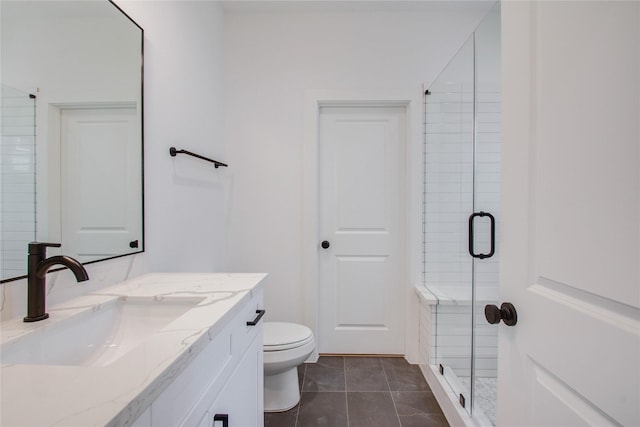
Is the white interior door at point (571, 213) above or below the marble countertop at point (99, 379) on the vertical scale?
above

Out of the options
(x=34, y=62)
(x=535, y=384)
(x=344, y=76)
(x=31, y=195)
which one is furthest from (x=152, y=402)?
(x=344, y=76)

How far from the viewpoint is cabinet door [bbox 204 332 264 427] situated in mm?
882

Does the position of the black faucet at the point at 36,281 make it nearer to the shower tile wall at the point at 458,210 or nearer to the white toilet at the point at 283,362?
the white toilet at the point at 283,362

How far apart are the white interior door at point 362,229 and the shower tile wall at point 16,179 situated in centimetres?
169

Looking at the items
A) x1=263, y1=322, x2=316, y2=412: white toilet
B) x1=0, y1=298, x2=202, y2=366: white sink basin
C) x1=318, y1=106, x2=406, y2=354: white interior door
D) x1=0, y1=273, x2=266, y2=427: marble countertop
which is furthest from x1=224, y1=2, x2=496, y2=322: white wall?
x1=0, y1=273, x2=266, y2=427: marble countertop

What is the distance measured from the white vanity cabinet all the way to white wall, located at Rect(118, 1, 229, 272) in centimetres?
62

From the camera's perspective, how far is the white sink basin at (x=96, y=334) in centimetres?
69

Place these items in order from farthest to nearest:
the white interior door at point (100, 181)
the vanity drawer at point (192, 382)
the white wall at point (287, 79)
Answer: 1. the white wall at point (287, 79)
2. the white interior door at point (100, 181)
3. the vanity drawer at point (192, 382)

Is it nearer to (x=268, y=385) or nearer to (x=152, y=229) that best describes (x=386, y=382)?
(x=268, y=385)

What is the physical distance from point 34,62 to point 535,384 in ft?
5.03

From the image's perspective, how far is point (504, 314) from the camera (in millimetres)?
773

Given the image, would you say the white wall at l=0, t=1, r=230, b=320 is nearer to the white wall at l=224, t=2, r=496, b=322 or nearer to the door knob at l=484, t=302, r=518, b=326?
the white wall at l=224, t=2, r=496, b=322

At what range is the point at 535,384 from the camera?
69 cm

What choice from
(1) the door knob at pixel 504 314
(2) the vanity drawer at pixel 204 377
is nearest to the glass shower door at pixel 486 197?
(1) the door knob at pixel 504 314
